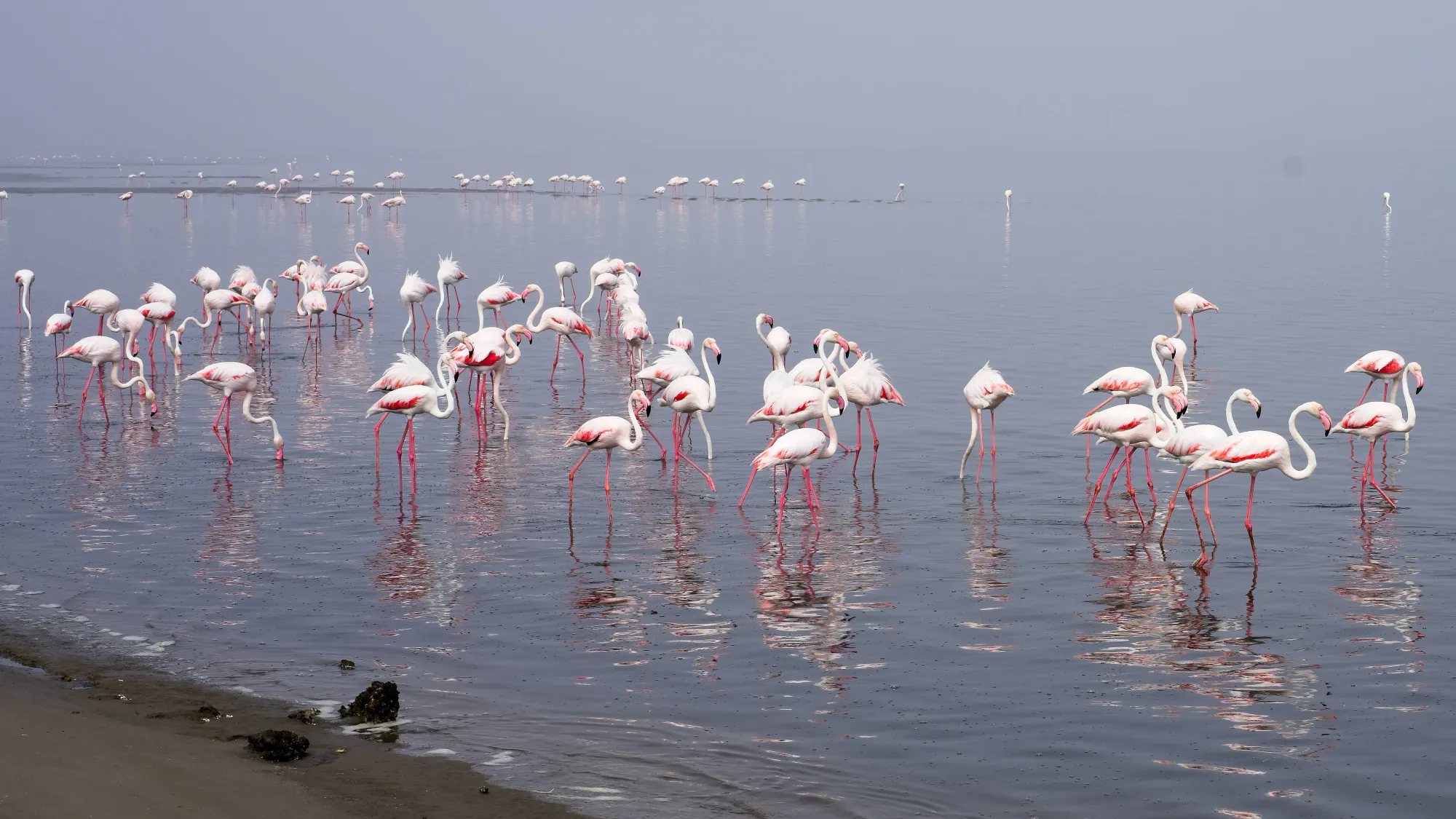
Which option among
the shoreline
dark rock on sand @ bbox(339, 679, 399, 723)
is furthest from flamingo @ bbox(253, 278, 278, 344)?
dark rock on sand @ bbox(339, 679, 399, 723)

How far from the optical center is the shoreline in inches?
204

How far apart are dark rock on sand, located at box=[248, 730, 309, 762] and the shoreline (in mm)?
40

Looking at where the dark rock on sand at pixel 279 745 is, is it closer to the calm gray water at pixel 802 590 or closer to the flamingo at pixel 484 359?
the calm gray water at pixel 802 590

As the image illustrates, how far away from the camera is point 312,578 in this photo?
904cm

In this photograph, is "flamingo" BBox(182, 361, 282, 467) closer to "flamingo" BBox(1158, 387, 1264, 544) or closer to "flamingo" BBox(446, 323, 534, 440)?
"flamingo" BBox(446, 323, 534, 440)

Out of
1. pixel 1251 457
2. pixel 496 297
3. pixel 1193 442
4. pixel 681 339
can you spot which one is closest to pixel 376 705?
pixel 1251 457

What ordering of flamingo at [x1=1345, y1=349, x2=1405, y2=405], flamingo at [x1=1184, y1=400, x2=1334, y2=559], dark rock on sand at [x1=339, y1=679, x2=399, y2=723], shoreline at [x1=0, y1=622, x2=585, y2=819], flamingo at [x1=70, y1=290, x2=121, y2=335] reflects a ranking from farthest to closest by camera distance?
flamingo at [x1=70, y1=290, x2=121, y2=335] → flamingo at [x1=1345, y1=349, x2=1405, y2=405] → flamingo at [x1=1184, y1=400, x2=1334, y2=559] → dark rock on sand at [x1=339, y1=679, x2=399, y2=723] → shoreline at [x1=0, y1=622, x2=585, y2=819]

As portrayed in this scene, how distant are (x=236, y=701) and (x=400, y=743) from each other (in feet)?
3.27

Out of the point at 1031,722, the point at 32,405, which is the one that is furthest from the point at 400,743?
the point at 32,405

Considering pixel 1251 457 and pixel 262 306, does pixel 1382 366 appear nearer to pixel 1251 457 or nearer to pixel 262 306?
pixel 1251 457

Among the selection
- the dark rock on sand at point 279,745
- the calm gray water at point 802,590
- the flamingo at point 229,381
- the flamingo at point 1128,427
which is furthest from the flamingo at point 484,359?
the dark rock on sand at point 279,745

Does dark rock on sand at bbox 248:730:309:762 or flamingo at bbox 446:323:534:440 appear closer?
dark rock on sand at bbox 248:730:309:762

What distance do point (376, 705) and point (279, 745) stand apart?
66cm

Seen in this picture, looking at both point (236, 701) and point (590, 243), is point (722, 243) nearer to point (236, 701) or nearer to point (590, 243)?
point (590, 243)
